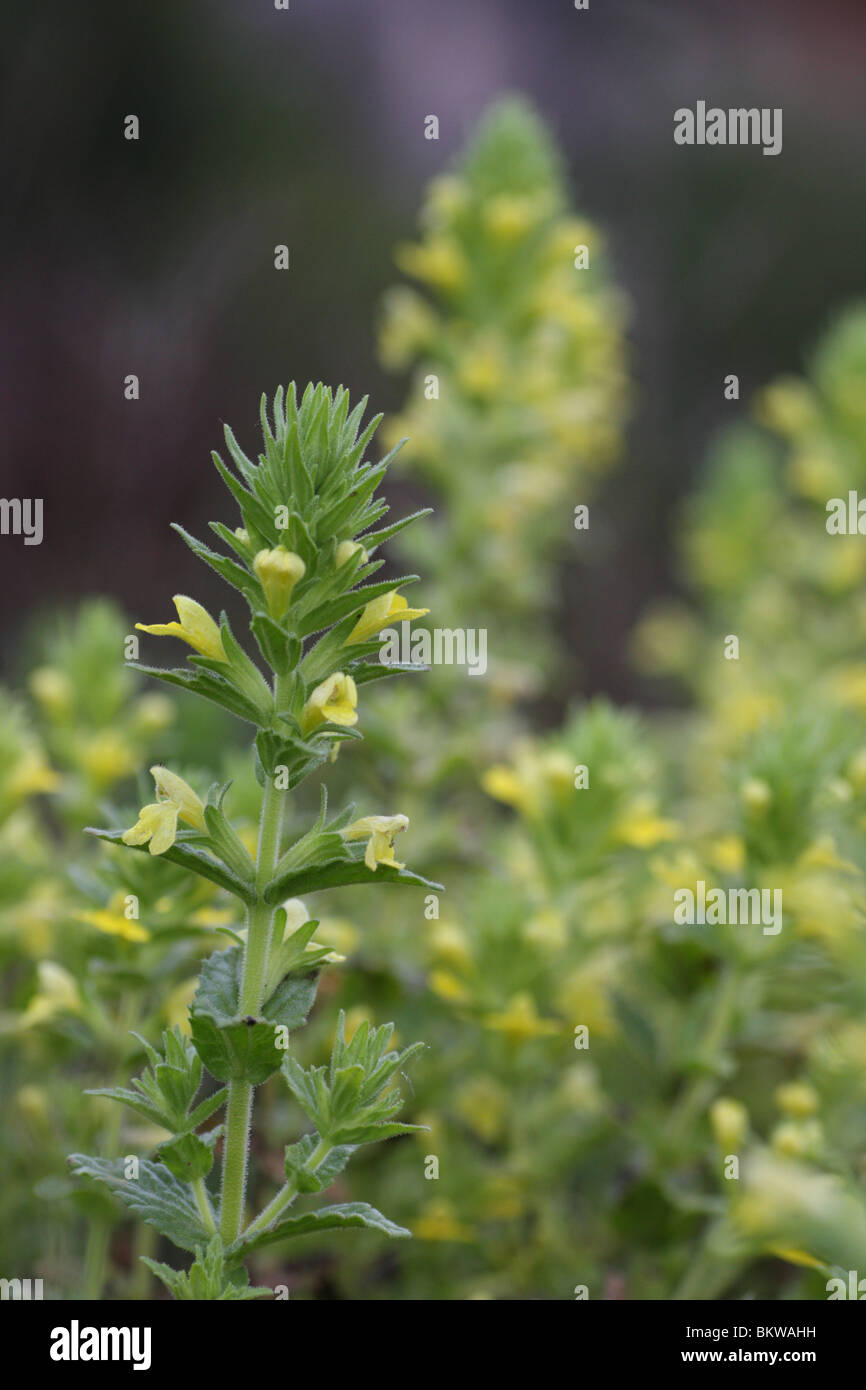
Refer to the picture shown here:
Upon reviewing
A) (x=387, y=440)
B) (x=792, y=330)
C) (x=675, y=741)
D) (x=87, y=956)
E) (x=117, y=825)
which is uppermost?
(x=792, y=330)

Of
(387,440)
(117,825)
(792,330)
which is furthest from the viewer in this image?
(792,330)

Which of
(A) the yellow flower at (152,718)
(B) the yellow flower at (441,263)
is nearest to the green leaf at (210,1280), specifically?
(A) the yellow flower at (152,718)

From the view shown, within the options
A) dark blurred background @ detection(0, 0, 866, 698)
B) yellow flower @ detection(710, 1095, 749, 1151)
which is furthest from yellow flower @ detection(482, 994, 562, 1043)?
dark blurred background @ detection(0, 0, 866, 698)

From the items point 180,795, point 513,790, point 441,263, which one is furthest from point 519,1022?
point 441,263

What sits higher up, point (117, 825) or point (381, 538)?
point (381, 538)

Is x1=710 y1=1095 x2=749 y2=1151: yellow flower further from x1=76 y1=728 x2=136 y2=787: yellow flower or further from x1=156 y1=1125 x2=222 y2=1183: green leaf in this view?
x1=76 y1=728 x2=136 y2=787: yellow flower

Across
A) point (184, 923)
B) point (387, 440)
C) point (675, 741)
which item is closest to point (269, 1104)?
point (184, 923)

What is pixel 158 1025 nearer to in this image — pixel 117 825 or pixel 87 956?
pixel 87 956
